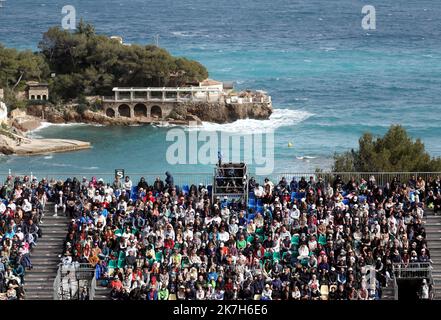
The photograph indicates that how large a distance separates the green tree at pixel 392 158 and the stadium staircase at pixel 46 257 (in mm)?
32510

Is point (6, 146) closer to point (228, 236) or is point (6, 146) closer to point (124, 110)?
point (124, 110)

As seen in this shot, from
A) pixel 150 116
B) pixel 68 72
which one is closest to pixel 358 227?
pixel 150 116

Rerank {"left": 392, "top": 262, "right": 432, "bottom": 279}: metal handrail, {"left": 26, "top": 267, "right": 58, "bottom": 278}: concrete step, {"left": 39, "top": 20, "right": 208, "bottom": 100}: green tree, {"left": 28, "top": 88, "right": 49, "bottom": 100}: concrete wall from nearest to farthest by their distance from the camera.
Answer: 1. {"left": 392, "top": 262, "right": 432, "bottom": 279}: metal handrail
2. {"left": 26, "top": 267, "right": 58, "bottom": 278}: concrete step
3. {"left": 28, "top": 88, "right": 49, "bottom": 100}: concrete wall
4. {"left": 39, "top": 20, "right": 208, "bottom": 100}: green tree

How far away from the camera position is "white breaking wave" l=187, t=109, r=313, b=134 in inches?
6442

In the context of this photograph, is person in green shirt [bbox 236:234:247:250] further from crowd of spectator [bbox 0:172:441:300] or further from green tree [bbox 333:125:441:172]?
green tree [bbox 333:125:441:172]

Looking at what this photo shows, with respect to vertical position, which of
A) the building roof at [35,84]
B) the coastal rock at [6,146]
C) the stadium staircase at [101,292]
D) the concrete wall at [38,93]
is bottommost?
the stadium staircase at [101,292]

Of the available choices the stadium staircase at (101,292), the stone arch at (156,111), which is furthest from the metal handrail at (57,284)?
the stone arch at (156,111)

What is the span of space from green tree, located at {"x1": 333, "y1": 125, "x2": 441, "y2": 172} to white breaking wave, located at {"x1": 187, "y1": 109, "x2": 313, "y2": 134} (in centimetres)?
7767

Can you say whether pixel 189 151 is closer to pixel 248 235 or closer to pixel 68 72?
pixel 68 72

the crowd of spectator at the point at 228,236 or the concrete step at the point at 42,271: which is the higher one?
the crowd of spectator at the point at 228,236

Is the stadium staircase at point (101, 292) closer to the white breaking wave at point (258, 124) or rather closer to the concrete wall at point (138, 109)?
the white breaking wave at point (258, 124)

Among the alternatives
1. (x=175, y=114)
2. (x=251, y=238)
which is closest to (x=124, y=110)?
(x=175, y=114)

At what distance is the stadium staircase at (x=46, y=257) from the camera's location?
4181cm

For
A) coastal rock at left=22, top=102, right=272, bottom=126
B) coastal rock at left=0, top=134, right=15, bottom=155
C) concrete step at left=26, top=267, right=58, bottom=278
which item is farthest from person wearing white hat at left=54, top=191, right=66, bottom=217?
coastal rock at left=22, top=102, right=272, bottom=126
